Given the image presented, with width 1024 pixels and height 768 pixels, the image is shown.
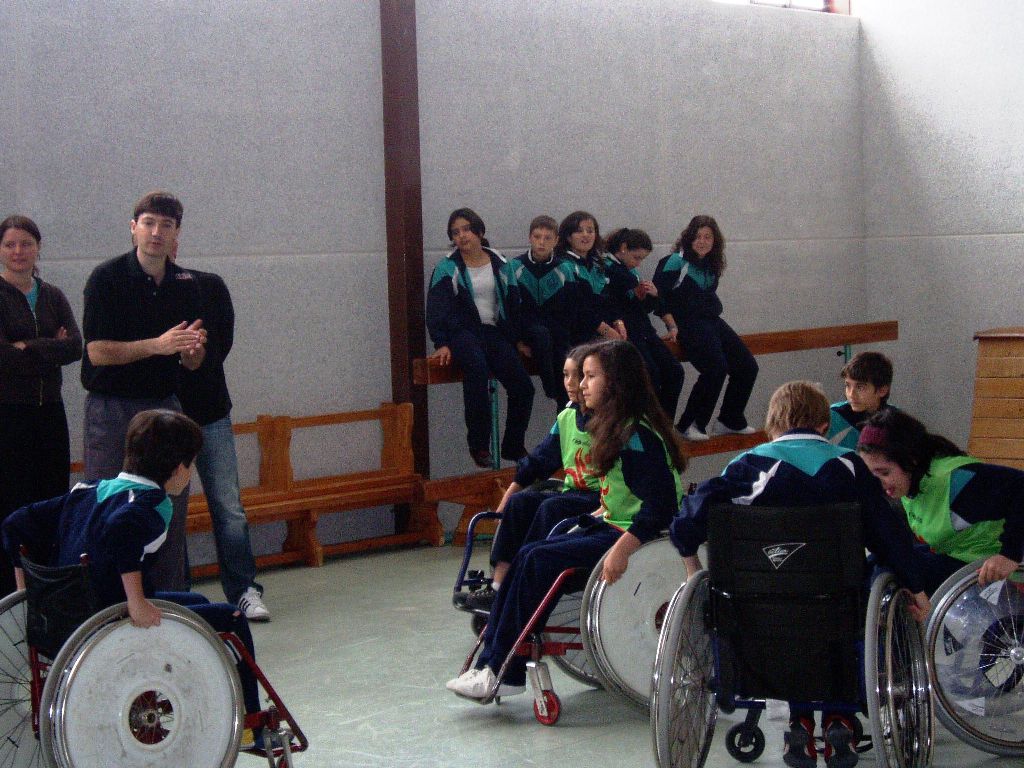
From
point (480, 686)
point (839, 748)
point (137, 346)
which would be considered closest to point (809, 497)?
point (839, 748)

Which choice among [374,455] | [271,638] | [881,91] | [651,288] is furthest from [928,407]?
[271,638]

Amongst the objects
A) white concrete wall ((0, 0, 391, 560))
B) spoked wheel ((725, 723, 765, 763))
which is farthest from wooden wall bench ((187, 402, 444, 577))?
spoked wheel ((725, 723, 765, 763))

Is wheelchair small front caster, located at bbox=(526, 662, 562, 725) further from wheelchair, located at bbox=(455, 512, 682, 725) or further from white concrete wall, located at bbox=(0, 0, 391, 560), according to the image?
white concrete wall, located at bbox=(0, 0, 391, 560)

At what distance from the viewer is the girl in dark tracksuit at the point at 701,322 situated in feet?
21.2

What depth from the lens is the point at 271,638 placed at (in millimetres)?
4250

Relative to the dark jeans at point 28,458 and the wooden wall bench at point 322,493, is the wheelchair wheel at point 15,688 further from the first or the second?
the wooden wall bench at point 322,493

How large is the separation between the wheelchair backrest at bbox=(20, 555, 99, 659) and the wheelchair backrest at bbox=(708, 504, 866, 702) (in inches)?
52.1

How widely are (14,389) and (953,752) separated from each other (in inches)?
118

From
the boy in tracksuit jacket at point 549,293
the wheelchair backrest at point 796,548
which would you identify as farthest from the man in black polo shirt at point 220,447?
the wheelchair backrest at point 796,548

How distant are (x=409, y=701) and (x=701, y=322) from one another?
135 inches

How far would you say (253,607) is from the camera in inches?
175

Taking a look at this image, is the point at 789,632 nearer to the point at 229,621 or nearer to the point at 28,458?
the point at 229,621

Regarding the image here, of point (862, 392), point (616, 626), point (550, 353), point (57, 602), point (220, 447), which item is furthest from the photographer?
point (550, 353)

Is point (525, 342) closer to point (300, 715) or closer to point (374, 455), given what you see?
point (374, 455)
